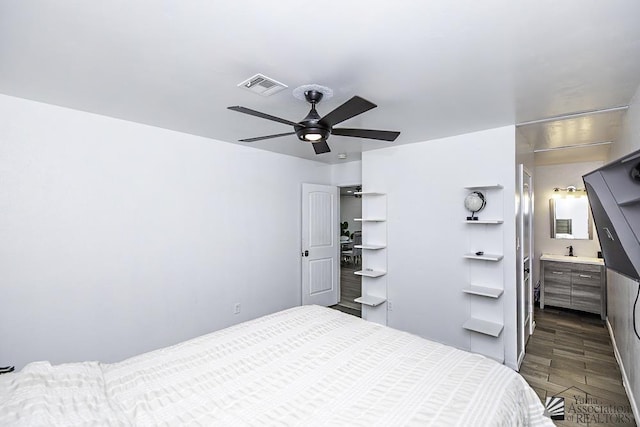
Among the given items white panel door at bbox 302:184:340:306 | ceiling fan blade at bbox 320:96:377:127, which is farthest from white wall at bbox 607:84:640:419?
white panel door at bbox 302:184:340:306

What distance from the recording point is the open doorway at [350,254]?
5341 millimetres

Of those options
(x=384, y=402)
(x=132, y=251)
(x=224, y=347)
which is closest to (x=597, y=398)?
(x=384, y=402)

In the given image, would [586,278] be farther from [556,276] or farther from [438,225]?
[438,225]

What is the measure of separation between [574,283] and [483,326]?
2519mm

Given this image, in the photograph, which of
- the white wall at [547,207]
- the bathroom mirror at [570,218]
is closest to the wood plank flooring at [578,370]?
the white wall at [547,207]

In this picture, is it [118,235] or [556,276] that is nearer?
[118,235]

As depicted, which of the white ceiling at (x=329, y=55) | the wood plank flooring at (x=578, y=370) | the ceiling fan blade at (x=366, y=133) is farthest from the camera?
the wood plank flooring at (x=578, y=370)

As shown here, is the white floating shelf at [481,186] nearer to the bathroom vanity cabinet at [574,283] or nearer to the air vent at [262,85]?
the air vent at [262,85]

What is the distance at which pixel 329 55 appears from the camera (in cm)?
171

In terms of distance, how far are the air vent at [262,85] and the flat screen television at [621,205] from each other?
5.89ft

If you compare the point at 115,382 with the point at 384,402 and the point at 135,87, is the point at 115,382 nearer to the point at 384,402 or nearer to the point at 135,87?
the point at 384,402

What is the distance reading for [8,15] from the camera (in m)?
1.39

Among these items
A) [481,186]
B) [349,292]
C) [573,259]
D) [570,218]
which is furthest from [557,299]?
[349,292]

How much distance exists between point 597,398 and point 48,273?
4593 mm
